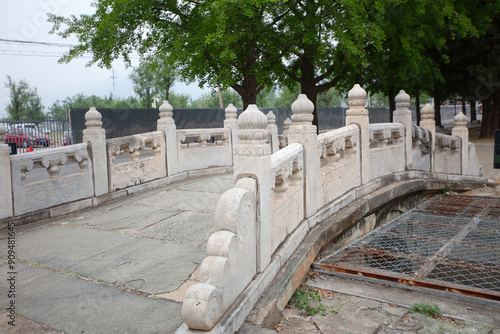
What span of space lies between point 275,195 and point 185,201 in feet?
9.26

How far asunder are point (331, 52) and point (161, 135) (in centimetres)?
1037

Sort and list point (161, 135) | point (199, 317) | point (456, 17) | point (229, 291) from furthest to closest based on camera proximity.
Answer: point (456, 17), point (161, 135), point (229, 291), point (199, 317)

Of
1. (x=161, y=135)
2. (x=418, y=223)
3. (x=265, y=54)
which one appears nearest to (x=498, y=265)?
(x=418, y=223)

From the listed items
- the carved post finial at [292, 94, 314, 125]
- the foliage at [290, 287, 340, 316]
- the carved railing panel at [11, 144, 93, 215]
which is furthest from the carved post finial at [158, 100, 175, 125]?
the foliage at [290, 287, 340, 316]

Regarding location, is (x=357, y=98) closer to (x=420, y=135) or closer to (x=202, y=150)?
(x=420, y=135)

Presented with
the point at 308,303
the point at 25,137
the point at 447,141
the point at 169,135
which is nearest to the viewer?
the point at 308,303

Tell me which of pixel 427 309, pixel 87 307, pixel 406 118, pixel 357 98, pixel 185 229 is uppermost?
pixel 357 98

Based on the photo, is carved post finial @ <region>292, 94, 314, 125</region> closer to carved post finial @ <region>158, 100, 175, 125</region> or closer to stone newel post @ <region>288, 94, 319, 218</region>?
stone newel post @ <region>288, 94, 319, 218</region>

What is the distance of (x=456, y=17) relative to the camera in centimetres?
1523

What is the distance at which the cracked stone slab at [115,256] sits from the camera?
147 inches

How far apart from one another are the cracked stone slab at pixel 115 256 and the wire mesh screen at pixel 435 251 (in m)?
1.65

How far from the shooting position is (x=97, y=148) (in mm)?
6488

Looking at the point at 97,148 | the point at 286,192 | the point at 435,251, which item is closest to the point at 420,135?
the point at 435,251

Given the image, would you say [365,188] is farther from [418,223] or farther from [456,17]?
[456,17]
